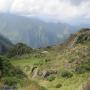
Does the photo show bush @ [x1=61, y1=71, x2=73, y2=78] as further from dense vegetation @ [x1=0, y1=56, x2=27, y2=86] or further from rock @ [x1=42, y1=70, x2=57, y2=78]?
dense vegetation @ [x1=0, y1=56, x2=27, y2=86]

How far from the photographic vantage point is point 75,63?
83.4m

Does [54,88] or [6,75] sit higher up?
[6,75]

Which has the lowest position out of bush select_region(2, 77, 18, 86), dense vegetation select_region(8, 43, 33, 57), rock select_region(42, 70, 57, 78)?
rock select_region(42, 70, 57, 78)

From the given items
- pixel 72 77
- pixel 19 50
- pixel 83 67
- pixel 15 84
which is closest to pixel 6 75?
pixel 15 84

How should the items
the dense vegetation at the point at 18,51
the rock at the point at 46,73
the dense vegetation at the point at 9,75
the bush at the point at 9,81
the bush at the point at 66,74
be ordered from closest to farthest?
the bush at the point at 9,81 → the dense vegetation at the point at 9,75 → the bush at the point at 66,74 → the rock at the point at 46,73 → the dense vegetation at the point at 18,51

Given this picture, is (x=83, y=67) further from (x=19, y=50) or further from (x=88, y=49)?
(x=19, y=50)

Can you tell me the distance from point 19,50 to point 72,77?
109 m

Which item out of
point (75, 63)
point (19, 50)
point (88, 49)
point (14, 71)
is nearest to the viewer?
point (14, 71)

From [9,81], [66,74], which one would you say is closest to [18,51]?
[66,74]

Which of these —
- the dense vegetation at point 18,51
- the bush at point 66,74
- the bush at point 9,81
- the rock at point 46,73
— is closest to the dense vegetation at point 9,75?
the bush at point 9,81

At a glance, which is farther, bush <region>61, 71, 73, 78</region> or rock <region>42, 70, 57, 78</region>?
rock <region>42, 70, 57, 78</region>

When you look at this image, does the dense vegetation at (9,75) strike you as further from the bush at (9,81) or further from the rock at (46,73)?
the rock at (46,73)

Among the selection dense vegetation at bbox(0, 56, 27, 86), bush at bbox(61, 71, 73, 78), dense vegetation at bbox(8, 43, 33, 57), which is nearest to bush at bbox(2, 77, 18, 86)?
dense vegetation at bbox(0, 56, 27, 86)

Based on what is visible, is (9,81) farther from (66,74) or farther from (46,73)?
(46,73)
